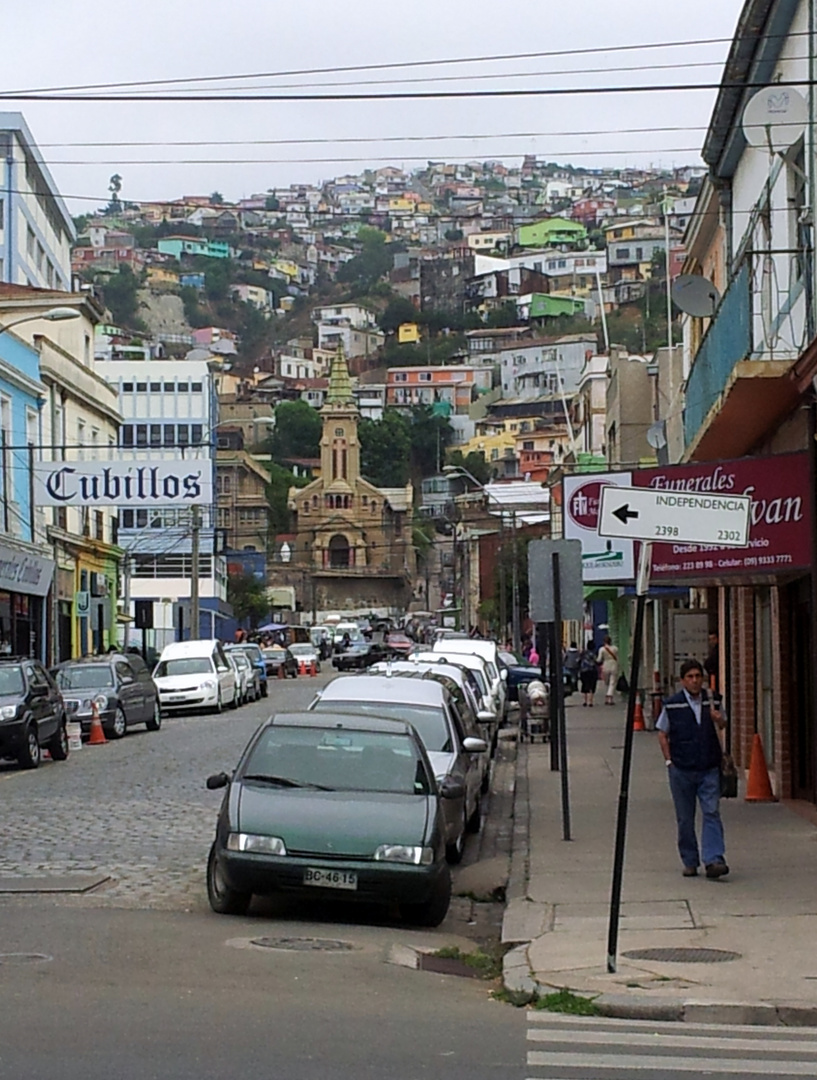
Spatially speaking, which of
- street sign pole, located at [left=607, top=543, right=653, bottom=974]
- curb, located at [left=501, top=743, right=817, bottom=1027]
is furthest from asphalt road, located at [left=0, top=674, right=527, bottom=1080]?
street sign pole, located at [left=607, top=543, right=653, bottom=974]

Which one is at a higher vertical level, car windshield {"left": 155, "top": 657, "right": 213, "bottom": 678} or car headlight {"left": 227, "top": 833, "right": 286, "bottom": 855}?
car windshield {"left": 155, "top": 657, "right": 213, "bottom": 678}

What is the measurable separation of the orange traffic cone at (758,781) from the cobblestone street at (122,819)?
6103mm

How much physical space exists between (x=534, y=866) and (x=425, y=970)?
4.77 meters

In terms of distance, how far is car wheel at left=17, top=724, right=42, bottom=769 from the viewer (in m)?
25.8

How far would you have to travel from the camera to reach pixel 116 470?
4506 centimetres

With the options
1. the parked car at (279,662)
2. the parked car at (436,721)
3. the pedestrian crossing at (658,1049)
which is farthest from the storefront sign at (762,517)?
the parked car at (279,662)

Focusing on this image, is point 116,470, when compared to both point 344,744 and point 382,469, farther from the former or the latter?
point 382,469

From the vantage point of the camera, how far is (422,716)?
17.3m

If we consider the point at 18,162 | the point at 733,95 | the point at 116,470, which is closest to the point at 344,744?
the point at 733,95

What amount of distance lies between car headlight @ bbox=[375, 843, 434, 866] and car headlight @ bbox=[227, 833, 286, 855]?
26.6 inches

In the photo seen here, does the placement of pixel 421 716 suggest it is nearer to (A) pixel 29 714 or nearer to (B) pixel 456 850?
(B) pixel 456 850

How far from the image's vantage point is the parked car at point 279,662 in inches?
2731

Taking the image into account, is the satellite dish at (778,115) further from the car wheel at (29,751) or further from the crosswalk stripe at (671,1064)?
the car wheel at (29,751)

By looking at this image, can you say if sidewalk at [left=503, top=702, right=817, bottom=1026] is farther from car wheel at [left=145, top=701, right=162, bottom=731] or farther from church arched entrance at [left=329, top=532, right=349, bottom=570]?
church arched entrance at [left=329, top=532, right=349, bottom=570]
